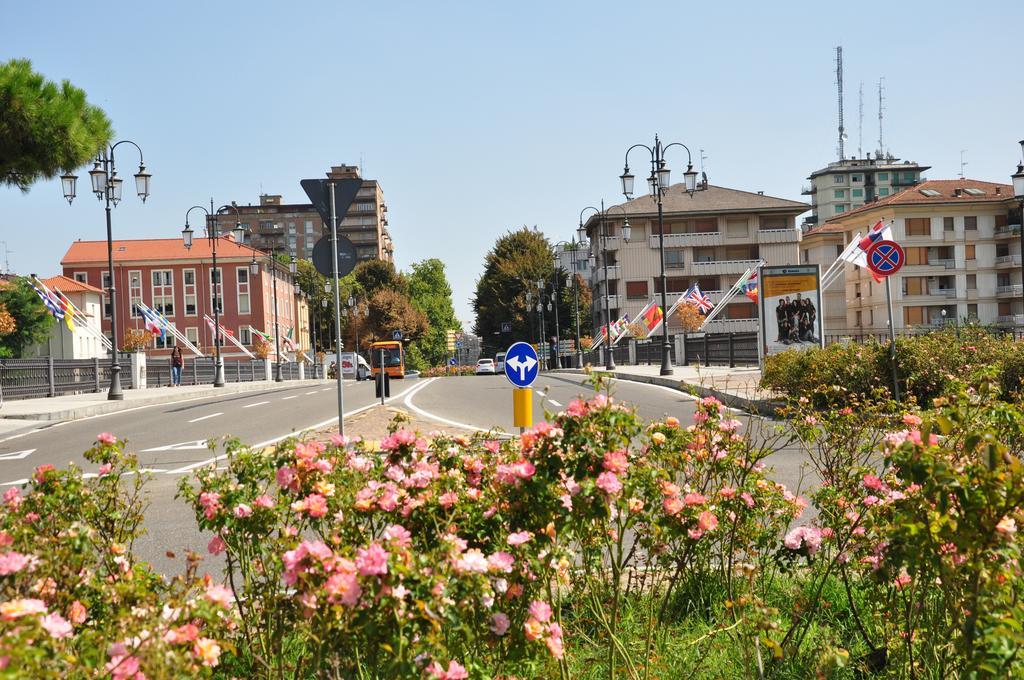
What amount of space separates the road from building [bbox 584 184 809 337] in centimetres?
5469

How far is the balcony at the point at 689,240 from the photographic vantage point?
3270 inches

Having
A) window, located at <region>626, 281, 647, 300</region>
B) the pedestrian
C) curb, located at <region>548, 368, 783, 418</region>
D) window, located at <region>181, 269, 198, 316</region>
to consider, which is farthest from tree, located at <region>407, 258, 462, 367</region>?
curb, located at <region>548, 368, 783, 418</region>

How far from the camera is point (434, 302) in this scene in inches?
5463

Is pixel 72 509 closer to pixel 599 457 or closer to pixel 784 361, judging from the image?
pixel 599 457

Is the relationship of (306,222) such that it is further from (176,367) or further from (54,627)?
(54,627)

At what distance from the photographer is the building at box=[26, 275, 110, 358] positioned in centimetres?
7775

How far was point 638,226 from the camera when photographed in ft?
273

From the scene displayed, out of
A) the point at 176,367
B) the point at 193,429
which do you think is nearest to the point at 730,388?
the point at 193,429

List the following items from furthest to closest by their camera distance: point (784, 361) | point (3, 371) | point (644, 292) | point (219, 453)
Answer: point (644, 292)
point (3, 371)
point (784, 361)
point (219, 453)

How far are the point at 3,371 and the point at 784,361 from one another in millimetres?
23414

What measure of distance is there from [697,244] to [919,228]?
1852cm

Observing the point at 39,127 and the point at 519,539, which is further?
Answer: the point at 39,127

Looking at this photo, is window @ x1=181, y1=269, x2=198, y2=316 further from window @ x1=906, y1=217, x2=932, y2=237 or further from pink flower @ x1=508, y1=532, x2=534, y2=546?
pink flower @ x1=508, y1=532, x2=534, y2=546

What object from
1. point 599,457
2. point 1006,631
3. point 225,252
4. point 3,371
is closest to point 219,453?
point 599,457
